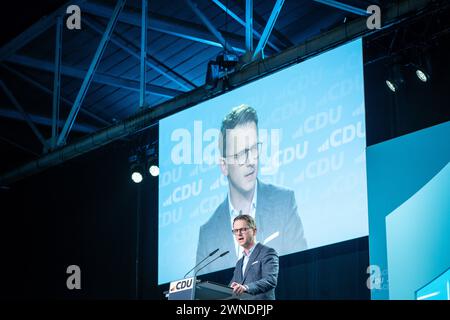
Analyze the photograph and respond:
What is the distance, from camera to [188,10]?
8.98m

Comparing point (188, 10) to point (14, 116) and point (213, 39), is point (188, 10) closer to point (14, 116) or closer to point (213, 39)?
point (213, 39)

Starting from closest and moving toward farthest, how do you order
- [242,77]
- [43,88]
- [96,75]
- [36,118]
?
[242,77] < [96,75] < [43,88] < [36,118]

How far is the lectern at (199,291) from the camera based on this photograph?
16.3 feet

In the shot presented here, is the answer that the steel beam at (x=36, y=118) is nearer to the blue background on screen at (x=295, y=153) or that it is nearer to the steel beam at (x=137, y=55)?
the steel beam at (x=137, y=55)

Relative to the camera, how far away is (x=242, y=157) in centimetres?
794

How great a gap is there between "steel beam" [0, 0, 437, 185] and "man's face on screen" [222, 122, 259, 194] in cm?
54

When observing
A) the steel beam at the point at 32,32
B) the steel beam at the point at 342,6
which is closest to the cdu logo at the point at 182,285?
the steel beam at the point at 342,6

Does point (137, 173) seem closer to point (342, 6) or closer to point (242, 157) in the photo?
point (242, 157)

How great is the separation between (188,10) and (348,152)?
302 centimetres

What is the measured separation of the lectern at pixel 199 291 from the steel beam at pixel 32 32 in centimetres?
474

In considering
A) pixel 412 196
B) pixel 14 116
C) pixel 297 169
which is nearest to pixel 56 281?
pixel 14 116

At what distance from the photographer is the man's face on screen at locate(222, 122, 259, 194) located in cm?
786

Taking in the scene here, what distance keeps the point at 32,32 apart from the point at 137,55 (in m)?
1.27

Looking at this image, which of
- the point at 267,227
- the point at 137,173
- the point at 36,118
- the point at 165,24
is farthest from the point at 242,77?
the point at 36,118
